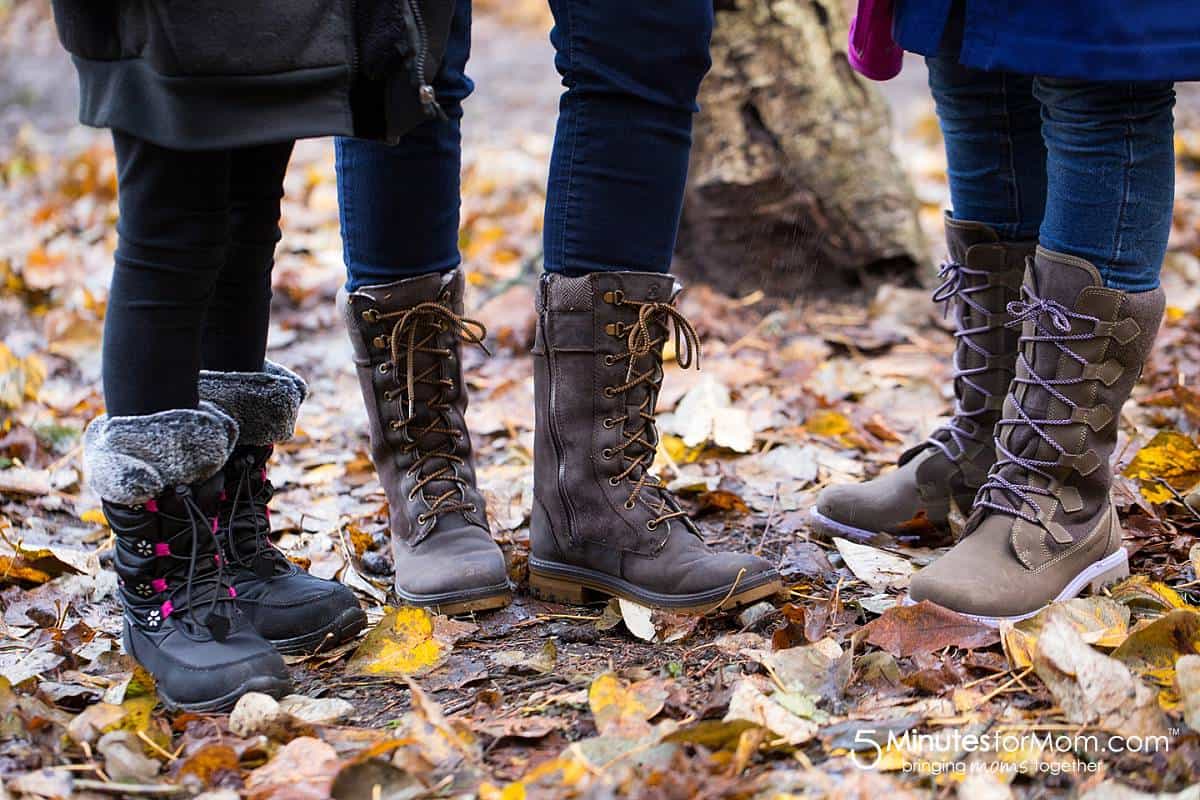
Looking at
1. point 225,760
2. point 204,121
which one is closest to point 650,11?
point 204,121

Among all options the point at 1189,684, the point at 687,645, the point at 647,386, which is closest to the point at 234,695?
the point at 687,645

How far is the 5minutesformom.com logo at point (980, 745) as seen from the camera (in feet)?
3.76

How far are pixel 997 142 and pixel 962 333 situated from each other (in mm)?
301

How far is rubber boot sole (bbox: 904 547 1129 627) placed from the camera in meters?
1.49

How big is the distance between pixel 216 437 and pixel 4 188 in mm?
4060

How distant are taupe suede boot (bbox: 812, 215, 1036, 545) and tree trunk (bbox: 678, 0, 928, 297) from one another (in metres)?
1.28

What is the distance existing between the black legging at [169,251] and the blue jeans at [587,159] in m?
0.22

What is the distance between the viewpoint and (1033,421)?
61.0 inches

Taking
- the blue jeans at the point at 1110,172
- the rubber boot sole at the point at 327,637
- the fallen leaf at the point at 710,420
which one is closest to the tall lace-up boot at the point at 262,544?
the rubber boot sole at the point at 327,637

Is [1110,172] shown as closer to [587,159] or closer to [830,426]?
[587,159]

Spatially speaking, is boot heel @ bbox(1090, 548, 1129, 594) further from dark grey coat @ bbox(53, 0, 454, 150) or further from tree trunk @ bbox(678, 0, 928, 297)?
tree trunk @ bbox(678, 0, 928, 297)

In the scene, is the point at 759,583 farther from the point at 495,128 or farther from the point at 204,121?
the point at 495,128

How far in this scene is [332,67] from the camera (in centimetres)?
121

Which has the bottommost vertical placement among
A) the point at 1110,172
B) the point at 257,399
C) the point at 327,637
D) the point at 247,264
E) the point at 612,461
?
the point at 327,637
